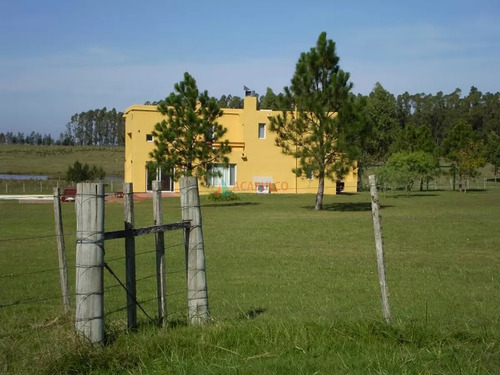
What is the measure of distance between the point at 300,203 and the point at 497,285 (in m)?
30.8

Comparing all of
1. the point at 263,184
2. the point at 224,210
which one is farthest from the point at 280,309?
the point at 263,184

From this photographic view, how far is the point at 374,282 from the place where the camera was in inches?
478

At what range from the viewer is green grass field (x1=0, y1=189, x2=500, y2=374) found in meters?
6.00

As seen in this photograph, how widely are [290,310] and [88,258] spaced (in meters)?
3.55

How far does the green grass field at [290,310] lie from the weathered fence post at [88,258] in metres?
0.20

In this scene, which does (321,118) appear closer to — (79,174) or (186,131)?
(186,131)

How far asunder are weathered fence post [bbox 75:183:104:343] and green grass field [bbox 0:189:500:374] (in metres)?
0.20

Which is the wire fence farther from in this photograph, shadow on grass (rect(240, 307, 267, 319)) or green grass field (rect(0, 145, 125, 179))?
green grass field (rect(0, 145, 125, 179))

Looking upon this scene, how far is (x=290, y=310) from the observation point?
905 cm

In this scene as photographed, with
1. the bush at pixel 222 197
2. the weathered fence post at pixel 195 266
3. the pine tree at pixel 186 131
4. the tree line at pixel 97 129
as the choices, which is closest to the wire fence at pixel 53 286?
the weathered fence post at pixel 195 266

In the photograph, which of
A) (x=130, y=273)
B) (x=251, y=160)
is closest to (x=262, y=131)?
(x=251, y=160)

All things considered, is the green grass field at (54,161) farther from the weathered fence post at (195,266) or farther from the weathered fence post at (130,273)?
the weathered fence post at (130,273)

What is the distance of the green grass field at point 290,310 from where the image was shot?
600 cm

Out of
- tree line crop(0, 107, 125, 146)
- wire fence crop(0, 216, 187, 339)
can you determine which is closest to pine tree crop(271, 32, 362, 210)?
wire fence crop(0, 216, 187, 339)
